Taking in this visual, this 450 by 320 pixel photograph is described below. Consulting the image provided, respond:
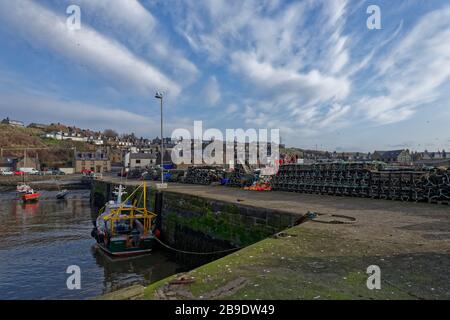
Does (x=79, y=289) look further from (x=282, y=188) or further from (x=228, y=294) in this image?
(x=282, y=188)

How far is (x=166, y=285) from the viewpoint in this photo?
4.09 meters

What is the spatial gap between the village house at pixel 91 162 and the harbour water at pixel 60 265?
67.2 m

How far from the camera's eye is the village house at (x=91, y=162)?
86.2 meters

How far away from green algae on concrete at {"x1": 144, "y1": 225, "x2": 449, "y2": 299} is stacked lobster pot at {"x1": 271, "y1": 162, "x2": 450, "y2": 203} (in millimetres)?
8169

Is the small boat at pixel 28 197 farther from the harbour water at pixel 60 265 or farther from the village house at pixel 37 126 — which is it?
→ the village house at pixel 37 126

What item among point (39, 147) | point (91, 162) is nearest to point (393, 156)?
point (91, 162)

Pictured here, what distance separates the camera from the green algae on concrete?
3729mm

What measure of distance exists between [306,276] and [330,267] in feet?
2.00

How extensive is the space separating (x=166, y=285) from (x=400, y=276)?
3.40 metres

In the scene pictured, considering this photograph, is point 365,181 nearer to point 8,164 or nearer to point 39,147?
point 8,164

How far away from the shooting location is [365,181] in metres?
14.7

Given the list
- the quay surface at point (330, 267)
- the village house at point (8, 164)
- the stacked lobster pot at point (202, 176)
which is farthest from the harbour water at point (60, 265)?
the village house at point (8, 164)
